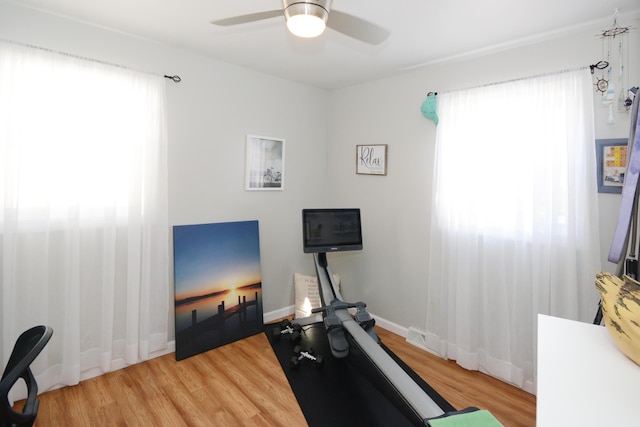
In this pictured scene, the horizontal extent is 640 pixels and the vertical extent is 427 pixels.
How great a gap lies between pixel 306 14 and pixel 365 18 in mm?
906

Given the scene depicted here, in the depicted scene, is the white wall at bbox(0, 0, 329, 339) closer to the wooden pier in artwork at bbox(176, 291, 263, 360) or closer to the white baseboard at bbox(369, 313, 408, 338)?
the wooden pier in artwork at bbox(176, 291, 263, 360)

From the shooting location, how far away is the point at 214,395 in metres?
2.21

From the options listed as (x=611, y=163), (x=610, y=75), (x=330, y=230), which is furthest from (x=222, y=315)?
(x=610, y=75)

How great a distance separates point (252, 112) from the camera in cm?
310

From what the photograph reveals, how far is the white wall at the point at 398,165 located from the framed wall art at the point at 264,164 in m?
0.68

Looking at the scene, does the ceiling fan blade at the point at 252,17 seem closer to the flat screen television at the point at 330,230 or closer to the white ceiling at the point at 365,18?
the white ceiling at the point at 365,18

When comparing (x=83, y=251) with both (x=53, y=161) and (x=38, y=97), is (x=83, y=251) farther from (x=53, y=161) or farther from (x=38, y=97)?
(x=38, y=97)

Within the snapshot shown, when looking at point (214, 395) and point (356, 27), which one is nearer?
point (356, 27)

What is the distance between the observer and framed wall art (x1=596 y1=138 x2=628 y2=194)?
195 centimetres

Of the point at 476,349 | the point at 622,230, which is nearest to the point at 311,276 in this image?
the point at 476,349

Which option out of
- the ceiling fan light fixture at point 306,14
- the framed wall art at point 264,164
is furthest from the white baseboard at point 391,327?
the ceiling fan light fixture at point 306,14

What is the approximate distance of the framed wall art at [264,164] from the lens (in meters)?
3.11

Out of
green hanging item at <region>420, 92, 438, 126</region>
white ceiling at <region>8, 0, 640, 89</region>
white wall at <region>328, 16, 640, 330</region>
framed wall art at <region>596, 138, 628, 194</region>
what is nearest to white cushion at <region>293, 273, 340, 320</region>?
white wall at <region>328, 16, 640, 330</region>

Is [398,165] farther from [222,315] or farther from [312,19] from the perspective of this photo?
[222,315]
